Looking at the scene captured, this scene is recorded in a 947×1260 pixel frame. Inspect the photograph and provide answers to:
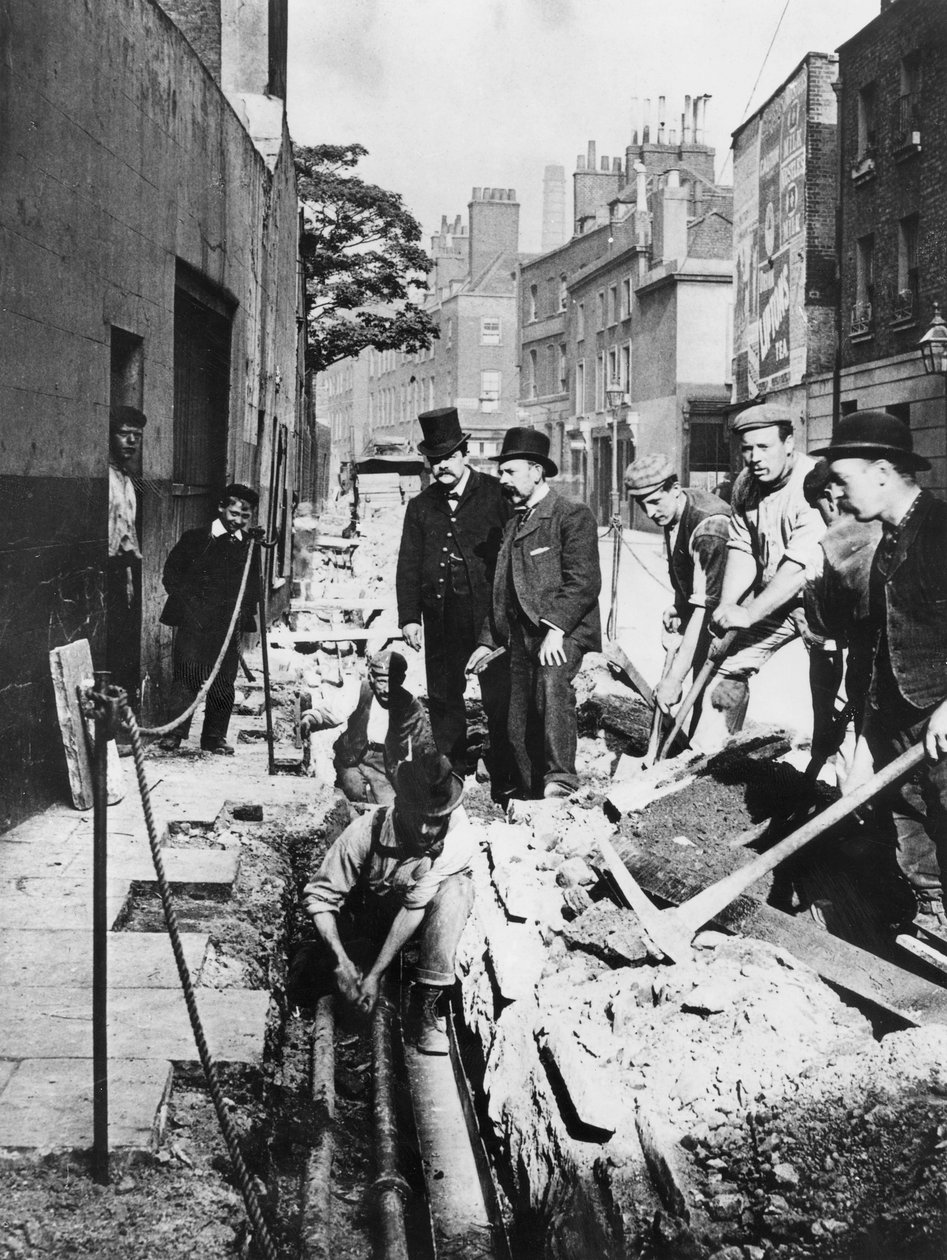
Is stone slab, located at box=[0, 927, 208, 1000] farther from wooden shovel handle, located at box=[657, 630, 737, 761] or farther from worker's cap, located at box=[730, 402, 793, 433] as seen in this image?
worker's cap, located at box=[730, 402, 793, 433]

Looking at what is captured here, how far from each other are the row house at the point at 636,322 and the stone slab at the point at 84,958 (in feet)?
72.2

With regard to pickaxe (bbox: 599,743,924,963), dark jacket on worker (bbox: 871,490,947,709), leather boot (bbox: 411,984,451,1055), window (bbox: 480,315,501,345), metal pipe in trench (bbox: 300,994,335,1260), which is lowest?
leather boot (bbox: 411,984,451,1055)

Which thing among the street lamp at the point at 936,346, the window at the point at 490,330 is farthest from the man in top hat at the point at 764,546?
the window at the point at 490,330

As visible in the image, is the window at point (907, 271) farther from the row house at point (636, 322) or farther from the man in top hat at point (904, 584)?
the row house at point (636, 322)

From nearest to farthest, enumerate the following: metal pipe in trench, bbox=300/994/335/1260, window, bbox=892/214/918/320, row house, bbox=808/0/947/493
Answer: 1. metal pipe in trench, bbox=300/994/335/1260
2. row house, bbox=808/0/947/493
3. window, bbox=892/214/918/320

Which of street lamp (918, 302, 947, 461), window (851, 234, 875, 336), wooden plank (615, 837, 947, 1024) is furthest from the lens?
window (851, 234, 875, 336)

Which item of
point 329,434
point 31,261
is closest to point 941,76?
point 31,261

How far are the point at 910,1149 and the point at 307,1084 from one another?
7.68 feet

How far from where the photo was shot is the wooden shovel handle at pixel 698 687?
21.2 ft

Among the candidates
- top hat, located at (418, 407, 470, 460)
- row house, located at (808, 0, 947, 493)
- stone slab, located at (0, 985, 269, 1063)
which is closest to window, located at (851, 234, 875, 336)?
row house, located at (808, 0, 947, 493)

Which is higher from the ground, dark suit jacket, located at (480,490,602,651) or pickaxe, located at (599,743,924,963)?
dark suit jacket, located at (480,490,602,651)

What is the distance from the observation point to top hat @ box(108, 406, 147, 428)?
712cm

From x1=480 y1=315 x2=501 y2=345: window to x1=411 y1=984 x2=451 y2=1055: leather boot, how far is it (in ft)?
80.0

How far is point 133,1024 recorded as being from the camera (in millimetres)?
3732
